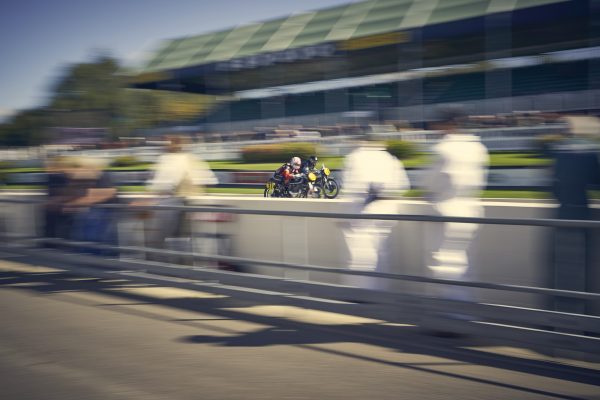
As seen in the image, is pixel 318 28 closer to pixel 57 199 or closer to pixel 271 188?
pixel 271 188

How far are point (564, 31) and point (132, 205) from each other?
29441 mm

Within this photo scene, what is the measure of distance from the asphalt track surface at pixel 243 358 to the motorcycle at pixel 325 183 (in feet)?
32.7

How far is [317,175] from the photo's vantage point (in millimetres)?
15680

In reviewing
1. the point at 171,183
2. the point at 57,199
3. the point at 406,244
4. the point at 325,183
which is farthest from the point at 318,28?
the point at 406,244

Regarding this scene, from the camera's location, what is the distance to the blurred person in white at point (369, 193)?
5.22m

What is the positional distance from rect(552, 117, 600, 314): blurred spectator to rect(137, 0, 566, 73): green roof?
883 inches

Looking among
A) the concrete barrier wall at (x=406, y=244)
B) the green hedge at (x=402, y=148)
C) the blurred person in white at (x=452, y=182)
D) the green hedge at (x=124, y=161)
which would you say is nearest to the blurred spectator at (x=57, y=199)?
the concrete barrier wall at (x=406, y=244)

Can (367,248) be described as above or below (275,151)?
below

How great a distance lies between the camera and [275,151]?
1013 inches

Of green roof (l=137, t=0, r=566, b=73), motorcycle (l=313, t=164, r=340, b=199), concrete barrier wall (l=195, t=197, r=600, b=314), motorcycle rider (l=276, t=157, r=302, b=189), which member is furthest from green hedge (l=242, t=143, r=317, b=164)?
concrete barrier wall (l=195, t=197, r=600, b=314)

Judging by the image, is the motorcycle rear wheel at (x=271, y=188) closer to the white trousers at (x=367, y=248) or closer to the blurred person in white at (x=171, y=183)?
the blurred person in white at (x=171, y=183)

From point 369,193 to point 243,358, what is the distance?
207 cm

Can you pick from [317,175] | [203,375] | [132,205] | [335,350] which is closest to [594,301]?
[335,350]

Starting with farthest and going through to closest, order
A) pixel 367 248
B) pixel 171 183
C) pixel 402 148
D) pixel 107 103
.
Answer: pixel 107 103 → pixel 402 148 → pixel 171 183 → pixel 367 248
